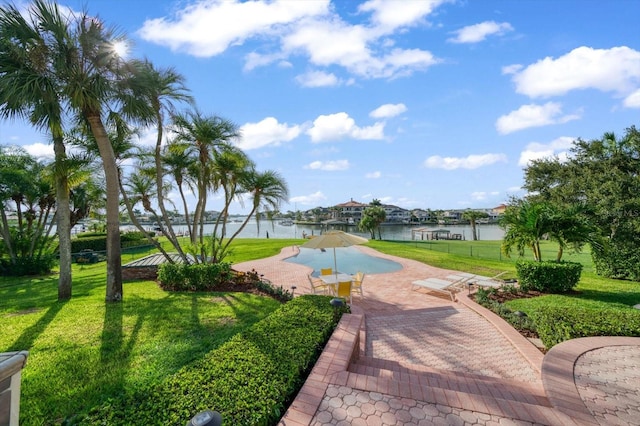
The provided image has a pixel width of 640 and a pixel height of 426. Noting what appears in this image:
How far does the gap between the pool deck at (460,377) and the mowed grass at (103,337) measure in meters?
2.49

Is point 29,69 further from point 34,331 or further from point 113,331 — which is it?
point 113,331

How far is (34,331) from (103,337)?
5.95 ft

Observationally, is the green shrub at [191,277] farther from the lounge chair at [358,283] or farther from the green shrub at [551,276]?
the green shrub at [551,276]

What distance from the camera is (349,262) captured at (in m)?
18.9

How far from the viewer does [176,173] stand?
12094 mm

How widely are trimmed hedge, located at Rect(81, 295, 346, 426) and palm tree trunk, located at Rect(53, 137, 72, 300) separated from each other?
25.0ft

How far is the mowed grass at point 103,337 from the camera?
153 inches

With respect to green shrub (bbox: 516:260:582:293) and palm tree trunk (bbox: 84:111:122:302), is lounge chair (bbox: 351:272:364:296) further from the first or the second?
palm tree trunk (bbox: 84:111:122:302)

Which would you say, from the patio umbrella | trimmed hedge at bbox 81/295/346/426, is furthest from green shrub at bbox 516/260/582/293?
trimmed hedge at bbox 81/295/346/426

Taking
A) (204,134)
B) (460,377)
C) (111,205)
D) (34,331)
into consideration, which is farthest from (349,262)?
(34,331)

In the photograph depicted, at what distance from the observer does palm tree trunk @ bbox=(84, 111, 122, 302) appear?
8008 mm

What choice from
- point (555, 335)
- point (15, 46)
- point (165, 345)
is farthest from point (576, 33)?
point (15, 46)

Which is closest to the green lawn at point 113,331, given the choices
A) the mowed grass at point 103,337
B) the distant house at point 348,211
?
the mowed grass at point 103,337

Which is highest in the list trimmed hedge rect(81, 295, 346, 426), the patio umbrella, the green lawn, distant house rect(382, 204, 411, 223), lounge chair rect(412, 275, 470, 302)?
distant house rect(382, 204, 411, 223)
